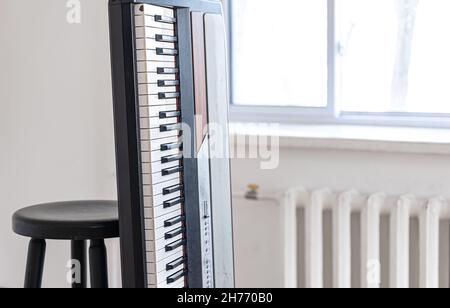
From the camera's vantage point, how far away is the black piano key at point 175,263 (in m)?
1.51

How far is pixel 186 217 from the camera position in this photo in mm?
1560

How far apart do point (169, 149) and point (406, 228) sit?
1062mm

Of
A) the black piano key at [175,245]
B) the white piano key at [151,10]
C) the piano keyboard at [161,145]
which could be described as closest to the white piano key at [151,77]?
the piano keyboard at [161,145]

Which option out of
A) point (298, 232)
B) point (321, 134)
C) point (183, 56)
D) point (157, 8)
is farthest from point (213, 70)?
point (298, 232)

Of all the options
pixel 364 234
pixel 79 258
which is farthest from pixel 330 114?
pixel 79 258

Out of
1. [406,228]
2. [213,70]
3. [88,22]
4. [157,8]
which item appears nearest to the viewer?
[157,8]

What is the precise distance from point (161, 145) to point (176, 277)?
0.28 meters

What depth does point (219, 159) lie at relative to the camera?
172cm

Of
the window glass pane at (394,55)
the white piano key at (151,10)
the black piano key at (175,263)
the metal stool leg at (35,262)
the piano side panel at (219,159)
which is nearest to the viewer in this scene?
the white piano key at (151,10)

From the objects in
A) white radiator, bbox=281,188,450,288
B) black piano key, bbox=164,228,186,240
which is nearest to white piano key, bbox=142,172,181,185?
black piano key, bbox=164,228,186,240

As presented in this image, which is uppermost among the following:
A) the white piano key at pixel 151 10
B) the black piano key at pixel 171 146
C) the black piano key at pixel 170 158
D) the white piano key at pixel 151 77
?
the white piano key at pixel 151 10

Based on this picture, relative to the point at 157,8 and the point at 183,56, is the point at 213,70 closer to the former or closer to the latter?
the point at 183,56

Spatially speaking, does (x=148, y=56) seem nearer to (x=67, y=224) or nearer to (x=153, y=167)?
(x=153, y=167)

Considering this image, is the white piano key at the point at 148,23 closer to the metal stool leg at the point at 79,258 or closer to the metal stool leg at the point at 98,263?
the metal stool leg at the point at 98,263
